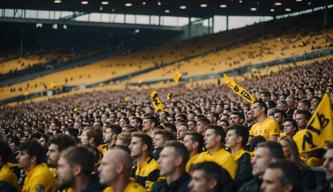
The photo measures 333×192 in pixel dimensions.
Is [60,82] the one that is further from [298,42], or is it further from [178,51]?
[298,42]

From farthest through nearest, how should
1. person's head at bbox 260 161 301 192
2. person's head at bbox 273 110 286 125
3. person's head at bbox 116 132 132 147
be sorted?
person's head at bbox 273 110 286 125 < person's head at bbox 116 132 132 147 < person's head at bbox 260 161 301 192

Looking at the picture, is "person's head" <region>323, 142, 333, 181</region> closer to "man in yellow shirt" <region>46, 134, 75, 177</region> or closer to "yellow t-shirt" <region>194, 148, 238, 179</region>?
"yellow t-shirt" <region>194, 148, 238, 179</region>

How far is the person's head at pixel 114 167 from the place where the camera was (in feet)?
15.5

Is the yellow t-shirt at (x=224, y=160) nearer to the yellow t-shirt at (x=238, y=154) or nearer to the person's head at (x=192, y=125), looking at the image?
the yellow t-shirt at (x=238, y=154)

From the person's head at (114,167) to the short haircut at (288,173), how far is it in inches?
57.2

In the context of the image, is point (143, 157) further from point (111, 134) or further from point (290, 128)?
point (290, 128)

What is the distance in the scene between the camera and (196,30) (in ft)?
185

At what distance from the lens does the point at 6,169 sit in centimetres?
619

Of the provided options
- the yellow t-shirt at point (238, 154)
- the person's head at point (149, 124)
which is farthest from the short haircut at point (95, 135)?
the yellow t-shirt at point (238, 154)

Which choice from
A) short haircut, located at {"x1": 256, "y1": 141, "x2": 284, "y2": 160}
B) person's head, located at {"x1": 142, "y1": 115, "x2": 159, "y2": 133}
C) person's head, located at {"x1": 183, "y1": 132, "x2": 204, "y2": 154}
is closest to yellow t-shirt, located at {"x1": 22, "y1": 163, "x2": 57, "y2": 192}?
person's head, located at {"x1": 183, "y1": 132, "x2": 204, "y2": 154}

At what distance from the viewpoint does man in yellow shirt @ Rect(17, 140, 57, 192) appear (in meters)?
5.79

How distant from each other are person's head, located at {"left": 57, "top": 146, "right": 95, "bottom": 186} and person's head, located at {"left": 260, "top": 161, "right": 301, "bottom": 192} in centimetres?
180

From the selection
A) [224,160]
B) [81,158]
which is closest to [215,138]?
[224,160]

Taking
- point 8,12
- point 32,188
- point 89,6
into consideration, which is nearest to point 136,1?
point 89,6
